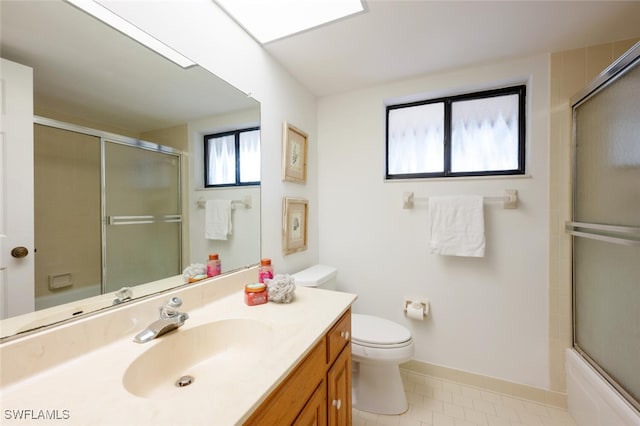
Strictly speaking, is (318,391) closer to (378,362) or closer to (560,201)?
(378,362)

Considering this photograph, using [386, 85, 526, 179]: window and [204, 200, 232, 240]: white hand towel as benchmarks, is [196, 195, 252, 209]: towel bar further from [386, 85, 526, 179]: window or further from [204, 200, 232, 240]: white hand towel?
[386, 85, 526, 179]: window

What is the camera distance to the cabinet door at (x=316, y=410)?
74cm

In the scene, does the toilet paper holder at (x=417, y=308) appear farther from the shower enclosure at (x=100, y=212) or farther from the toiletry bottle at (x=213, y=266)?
the shower enclosure at (x=100, y=212)

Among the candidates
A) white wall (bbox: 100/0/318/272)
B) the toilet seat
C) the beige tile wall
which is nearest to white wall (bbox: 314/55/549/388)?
the beige tile wall

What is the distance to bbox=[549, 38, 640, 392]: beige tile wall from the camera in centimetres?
150

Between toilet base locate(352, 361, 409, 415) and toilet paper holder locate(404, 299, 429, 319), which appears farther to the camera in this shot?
toilet paper holder locate(404, 299, 429, 319)

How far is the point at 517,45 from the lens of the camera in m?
1.46

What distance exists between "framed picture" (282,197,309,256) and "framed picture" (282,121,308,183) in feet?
0.55

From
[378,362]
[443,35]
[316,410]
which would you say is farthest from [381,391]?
[443,35]

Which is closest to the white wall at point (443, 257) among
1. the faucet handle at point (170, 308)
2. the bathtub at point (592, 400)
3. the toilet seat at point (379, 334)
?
the bathtub at point (592, 400)

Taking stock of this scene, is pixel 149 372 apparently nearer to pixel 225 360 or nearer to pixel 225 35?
pixel 225 360

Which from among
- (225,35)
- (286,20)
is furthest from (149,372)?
(286,20)

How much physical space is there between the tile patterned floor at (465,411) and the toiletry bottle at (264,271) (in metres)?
1.01

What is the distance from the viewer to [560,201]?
5.00 ft
